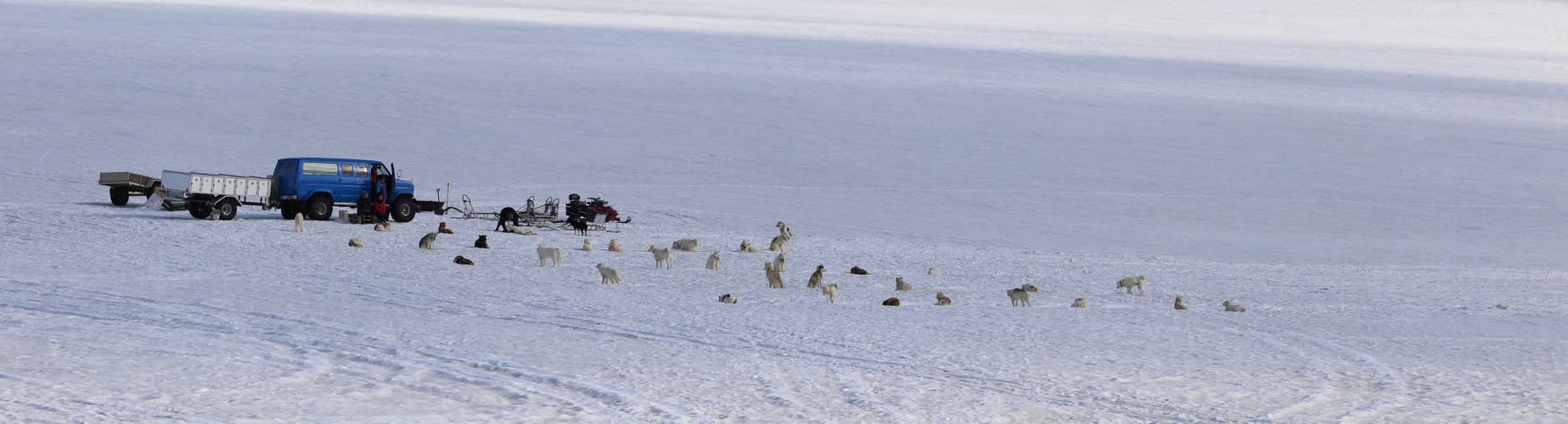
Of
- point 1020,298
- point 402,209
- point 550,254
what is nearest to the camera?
point 1020,298

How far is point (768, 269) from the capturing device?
13.8 meters

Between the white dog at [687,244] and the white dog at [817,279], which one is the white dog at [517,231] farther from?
the white dog at [817,279]

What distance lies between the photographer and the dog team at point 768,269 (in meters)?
13.1

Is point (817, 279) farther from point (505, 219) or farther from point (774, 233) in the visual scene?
point (774, 233)

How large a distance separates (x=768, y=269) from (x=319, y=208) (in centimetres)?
724

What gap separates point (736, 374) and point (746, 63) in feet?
136

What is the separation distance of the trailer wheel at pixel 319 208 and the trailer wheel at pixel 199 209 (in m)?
1.16

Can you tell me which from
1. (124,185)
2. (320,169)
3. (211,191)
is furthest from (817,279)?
(124,185)

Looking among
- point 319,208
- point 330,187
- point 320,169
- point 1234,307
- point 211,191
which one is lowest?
point 1234,307

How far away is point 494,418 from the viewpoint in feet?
25.8

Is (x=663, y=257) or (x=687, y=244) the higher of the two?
(x=687, y=244)

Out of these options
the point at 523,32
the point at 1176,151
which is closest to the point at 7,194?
the point at 1176,151

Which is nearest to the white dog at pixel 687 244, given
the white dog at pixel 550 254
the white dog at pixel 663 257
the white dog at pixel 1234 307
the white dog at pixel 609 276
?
the white dog at pixel 663 257

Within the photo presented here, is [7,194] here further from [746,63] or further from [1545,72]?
[1545,72]
